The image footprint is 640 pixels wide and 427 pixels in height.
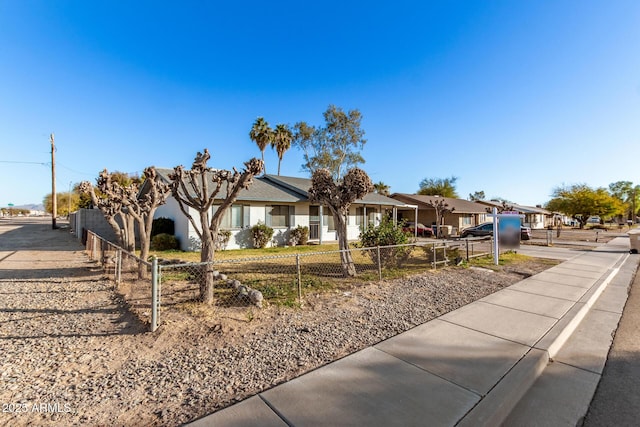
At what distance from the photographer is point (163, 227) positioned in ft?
49.9

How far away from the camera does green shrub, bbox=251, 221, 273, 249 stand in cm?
1520

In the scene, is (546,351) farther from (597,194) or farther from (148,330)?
(597,194)

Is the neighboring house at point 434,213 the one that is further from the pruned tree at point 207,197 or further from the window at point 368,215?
the pruned tree at point 207,197

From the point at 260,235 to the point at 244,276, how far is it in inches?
273

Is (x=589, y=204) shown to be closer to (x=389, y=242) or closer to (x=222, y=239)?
(x=389, y=242)

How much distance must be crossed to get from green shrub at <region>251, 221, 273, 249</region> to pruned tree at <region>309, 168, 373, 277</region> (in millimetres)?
7104

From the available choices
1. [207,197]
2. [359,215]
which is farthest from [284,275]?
[359,215]

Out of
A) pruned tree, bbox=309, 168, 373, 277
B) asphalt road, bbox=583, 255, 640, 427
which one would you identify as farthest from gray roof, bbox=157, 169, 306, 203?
asphalt road, bbox=583, 255, 640, 427

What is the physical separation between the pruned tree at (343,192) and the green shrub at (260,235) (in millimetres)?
7104

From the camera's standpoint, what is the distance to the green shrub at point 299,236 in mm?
16797

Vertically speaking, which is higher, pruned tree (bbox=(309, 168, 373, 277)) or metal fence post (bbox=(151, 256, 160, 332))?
pruned tree (bbox=(309, 168, 373, 277))

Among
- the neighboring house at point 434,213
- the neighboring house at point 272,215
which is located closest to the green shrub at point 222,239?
the neighboring house at point 272,215

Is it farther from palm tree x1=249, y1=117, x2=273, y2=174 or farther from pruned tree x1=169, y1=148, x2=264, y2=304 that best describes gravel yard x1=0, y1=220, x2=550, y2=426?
palm tree x1=249, y1=117, x2=273, y2=174

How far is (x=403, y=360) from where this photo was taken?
3662mm
